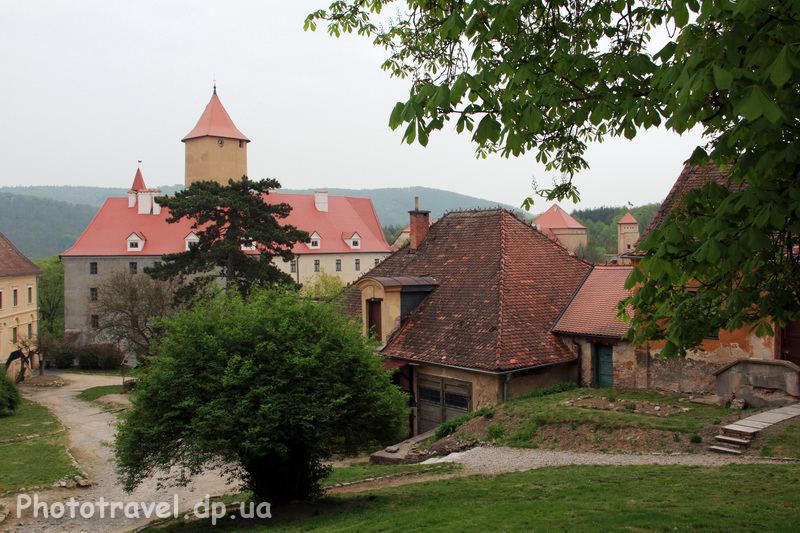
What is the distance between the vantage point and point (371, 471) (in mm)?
17016

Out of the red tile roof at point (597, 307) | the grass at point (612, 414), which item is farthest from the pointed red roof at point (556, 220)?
the grass at point (612, 414)

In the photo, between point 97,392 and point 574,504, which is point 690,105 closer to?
point 574,504

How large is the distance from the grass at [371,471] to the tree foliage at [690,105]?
827cm

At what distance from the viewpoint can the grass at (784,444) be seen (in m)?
12.6

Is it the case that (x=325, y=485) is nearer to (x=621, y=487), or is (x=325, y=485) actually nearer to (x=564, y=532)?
(x=621, y=487)

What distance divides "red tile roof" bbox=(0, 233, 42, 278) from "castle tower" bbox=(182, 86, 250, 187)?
60.3ft

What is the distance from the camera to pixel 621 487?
10.7 m

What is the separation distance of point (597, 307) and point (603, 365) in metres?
2.20

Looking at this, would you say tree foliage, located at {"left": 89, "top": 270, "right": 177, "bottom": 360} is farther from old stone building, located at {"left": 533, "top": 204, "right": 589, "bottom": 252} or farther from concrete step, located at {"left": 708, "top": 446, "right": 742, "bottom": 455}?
old stone building, located at {"left": 533, "top": 204, "right": 589, "bottom": 252}

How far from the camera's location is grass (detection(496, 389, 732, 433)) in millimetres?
→ 15453

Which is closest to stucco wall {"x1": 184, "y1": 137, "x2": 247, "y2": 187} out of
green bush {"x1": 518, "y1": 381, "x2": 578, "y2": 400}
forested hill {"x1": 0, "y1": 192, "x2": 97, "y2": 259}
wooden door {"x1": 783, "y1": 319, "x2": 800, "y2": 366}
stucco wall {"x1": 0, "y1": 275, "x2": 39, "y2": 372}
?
stucco wall {"x1": 0, "y1": 275, "x2": 39, "y2": 372}

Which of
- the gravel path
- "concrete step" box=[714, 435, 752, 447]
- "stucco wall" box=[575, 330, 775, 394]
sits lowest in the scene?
the gravel path

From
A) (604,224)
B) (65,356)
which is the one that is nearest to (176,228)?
(65,356)

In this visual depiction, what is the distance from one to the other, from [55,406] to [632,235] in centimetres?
9927
